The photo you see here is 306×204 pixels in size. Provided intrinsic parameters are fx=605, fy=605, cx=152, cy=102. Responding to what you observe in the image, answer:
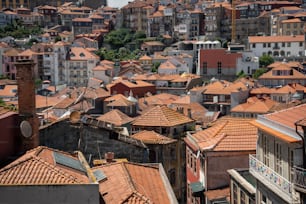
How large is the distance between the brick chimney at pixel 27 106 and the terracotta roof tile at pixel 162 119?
48.1 ft

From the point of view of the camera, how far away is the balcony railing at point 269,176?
1416 cm

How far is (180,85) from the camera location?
88.6 meters

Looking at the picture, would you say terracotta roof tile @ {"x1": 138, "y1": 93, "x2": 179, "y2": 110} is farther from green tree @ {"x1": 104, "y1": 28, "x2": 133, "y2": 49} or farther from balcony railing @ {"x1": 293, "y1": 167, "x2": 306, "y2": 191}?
green tree @ {"x1": 104, "y1": 28, "x2": 133, "y2": 49}

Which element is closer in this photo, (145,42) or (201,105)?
(201,105)

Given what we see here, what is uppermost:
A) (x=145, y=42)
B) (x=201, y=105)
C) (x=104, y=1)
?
(x=104, y=1)

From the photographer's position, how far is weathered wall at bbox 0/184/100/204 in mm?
12570

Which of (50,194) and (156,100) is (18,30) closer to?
(156,100)

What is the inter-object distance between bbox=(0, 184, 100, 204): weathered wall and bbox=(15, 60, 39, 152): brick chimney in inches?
157

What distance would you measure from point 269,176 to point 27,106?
6.85 meters

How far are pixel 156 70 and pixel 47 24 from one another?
52.0 metres

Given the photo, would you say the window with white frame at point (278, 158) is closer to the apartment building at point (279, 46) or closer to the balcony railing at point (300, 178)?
the balcony railing at point (300, 178)

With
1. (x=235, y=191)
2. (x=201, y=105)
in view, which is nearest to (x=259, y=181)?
(x=235, y=191)

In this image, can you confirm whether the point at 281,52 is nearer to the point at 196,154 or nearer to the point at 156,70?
the point at 156,70

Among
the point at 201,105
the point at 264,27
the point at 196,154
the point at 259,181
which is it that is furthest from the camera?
the point at 264,27
